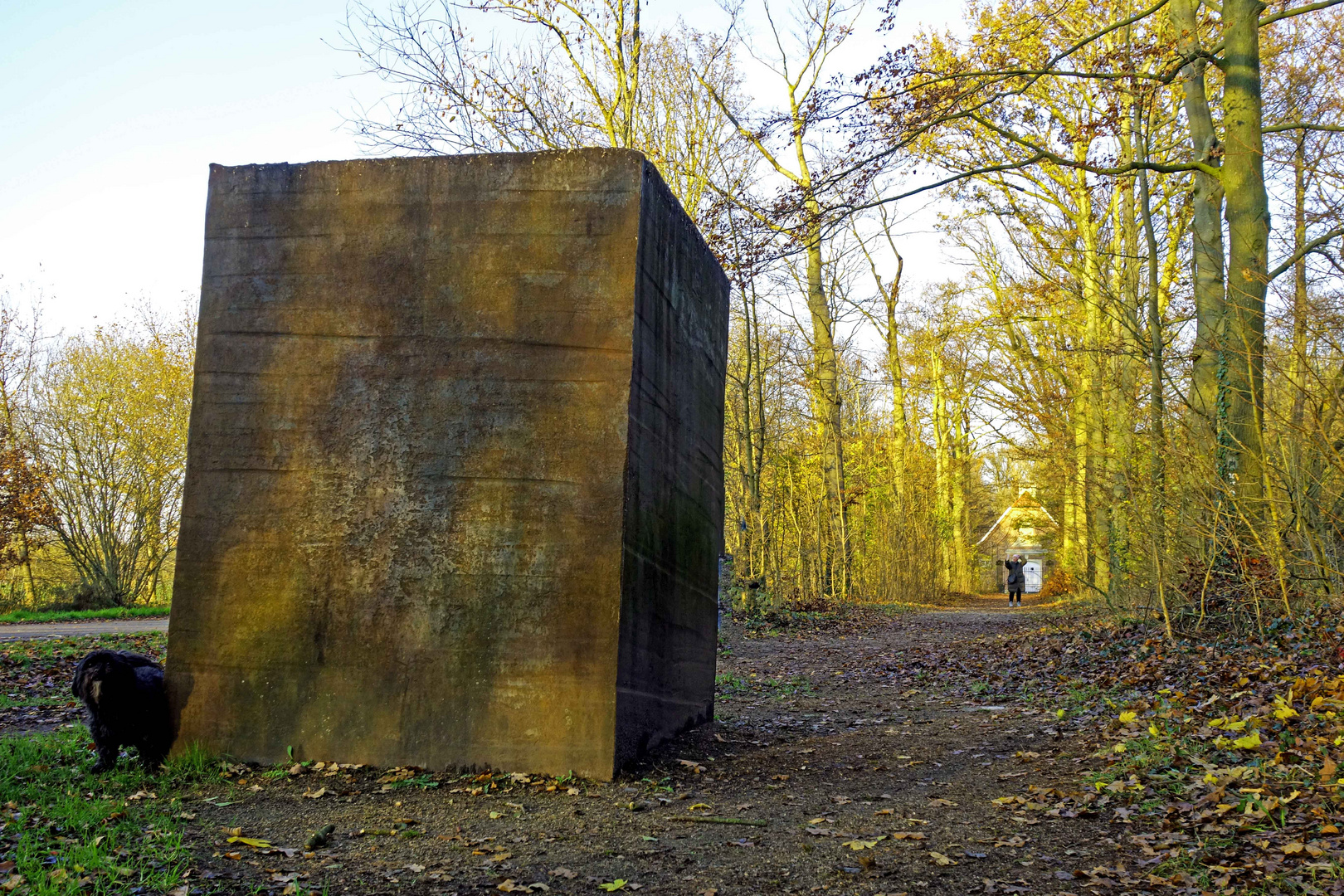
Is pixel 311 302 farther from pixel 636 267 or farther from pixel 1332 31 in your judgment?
pixel 1332 31

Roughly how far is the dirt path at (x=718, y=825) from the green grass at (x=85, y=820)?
0.16 metres

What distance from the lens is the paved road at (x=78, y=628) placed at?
1246 cm

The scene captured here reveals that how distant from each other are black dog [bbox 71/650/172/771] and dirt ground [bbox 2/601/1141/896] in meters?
0.56

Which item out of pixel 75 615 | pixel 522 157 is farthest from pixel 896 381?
pixel 522 157

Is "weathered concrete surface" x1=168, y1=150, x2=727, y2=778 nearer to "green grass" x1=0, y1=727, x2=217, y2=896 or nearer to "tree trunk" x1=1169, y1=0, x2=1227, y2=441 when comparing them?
"green grass" x1=0, y1=727, x2=217, y2=896

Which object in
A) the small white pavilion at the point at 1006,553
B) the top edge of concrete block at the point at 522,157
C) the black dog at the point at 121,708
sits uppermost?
the top edge of concrete block at the point at 522,157

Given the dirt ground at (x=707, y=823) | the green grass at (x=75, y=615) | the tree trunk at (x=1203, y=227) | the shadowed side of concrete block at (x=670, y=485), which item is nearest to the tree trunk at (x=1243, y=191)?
the tree trunk at (x=1203, y=227)

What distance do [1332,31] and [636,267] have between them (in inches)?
616

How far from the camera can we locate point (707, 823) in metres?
4.27

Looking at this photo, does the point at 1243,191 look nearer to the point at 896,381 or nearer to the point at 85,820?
the point at 85,820

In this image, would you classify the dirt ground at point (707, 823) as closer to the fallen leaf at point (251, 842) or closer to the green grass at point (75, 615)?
the fallen leaf at point (251, 842)

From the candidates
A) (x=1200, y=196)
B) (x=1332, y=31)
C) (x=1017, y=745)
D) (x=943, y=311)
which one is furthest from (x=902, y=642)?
(x=943, y=311)

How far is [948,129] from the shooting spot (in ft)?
52.3

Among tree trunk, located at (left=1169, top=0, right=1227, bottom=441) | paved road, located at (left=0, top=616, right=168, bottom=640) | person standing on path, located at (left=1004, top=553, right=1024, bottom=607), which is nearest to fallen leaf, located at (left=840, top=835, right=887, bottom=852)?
tree trunk, located at (left=1169, top=0, right=1227, bottom=441)
